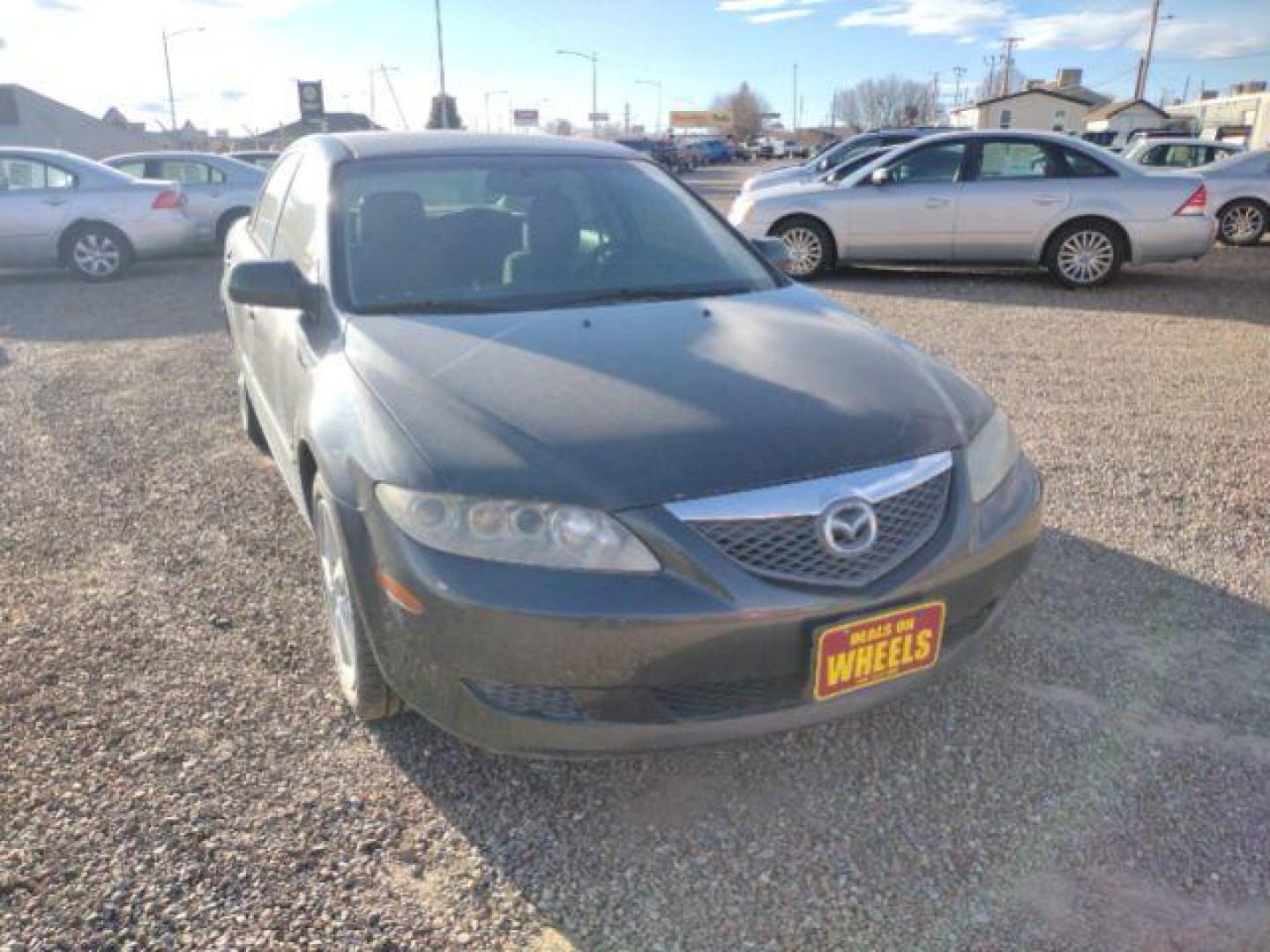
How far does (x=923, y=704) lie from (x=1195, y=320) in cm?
696

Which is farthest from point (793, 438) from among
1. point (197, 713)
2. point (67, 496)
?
point (67, 496)

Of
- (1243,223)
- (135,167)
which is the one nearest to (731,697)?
(135,167)

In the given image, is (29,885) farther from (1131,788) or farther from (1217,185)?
(1217,185)

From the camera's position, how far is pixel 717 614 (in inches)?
78.6

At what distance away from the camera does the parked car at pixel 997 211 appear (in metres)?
9.03

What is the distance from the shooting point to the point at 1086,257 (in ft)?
30.7

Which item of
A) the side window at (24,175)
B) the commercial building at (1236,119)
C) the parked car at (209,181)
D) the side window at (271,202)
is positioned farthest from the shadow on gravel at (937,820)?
the commercial building at (1236,119)

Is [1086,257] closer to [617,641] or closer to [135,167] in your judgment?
[617,641]

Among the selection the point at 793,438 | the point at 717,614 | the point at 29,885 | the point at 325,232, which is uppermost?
the point at 325,232

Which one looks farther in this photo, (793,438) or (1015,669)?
(1015,669)

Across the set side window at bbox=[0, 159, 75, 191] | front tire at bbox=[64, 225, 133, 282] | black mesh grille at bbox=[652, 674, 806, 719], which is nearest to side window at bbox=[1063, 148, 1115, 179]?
black mesh grille at bbox=[652, 674, 806, 719]

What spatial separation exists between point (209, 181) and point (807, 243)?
297 inches

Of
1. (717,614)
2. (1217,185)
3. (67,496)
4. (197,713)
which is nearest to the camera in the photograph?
(717,614)

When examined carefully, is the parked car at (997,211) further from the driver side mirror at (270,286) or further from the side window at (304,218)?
the driver side mirror at (270,286)
